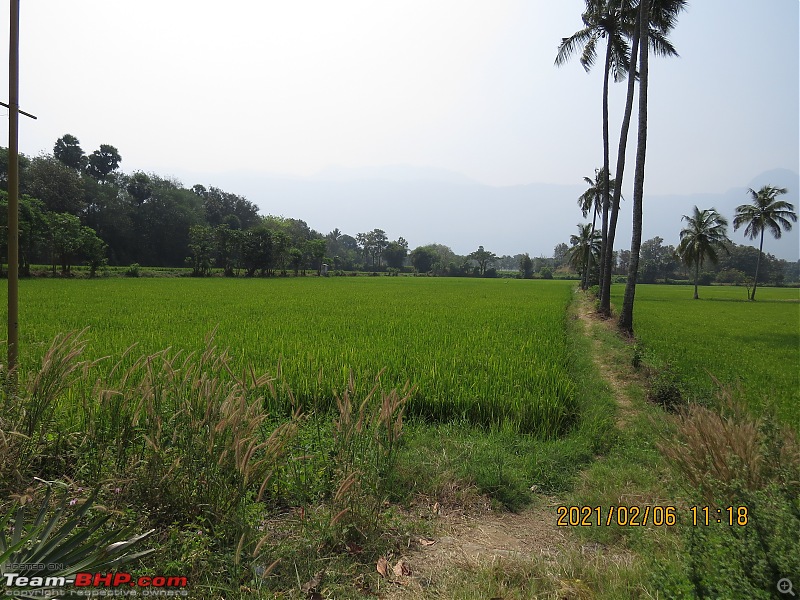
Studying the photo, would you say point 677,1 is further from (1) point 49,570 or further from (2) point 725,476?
(1) point 49,570

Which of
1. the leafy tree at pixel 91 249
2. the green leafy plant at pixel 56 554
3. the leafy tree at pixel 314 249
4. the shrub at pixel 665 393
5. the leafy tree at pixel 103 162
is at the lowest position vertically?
the shrub at pixel 665 393

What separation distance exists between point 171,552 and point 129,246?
57.3 meters

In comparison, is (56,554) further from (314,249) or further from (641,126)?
(314,249)

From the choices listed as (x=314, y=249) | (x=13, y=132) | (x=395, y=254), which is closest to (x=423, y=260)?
(x=395, y=254)

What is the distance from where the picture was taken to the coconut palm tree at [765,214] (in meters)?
32.5

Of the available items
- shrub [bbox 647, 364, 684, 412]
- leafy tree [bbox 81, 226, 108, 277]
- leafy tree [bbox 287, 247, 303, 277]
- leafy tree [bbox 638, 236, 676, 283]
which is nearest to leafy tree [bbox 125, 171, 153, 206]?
leafy tree [bbox 287, 247, 303, 277]

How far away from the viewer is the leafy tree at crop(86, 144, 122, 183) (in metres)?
55.6

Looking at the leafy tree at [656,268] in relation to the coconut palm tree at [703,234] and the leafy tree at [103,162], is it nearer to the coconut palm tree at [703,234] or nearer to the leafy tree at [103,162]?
the coconut palm tree at [703,234]

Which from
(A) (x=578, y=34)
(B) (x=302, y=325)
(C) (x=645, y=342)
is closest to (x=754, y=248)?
(A) (x=578, y=34)

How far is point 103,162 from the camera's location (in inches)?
2226

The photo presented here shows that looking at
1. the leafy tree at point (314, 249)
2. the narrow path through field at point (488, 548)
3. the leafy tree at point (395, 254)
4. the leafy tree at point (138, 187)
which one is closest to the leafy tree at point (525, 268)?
the leafy tree at point (395, 254)
